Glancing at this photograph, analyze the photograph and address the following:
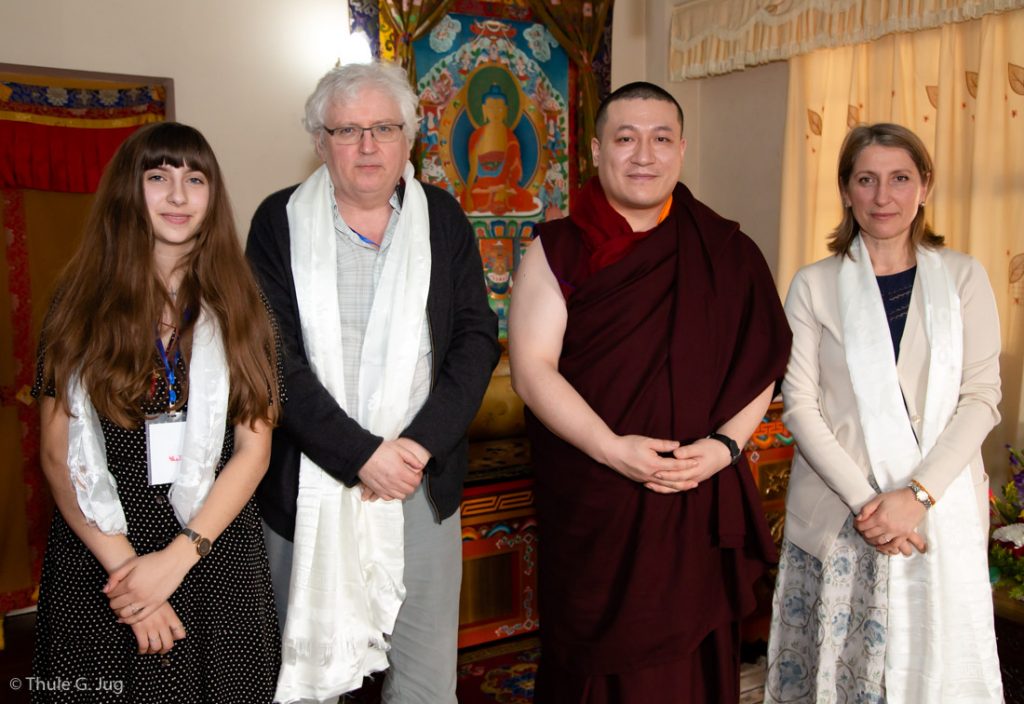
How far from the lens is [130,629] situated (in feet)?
4.93

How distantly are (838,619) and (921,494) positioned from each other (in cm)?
36

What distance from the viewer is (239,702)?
1582 mm

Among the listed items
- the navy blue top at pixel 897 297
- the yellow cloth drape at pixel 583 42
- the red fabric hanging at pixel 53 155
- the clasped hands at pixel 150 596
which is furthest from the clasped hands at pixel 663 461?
the yellow cloth drape at pixel 583 42

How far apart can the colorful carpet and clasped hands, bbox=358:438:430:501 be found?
3.53 ft

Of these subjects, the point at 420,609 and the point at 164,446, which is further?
the point at 420,609

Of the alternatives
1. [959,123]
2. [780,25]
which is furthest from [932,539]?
[780,25]

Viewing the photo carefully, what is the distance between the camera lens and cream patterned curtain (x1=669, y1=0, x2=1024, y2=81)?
11.5ft

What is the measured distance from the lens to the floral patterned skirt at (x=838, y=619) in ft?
6.60

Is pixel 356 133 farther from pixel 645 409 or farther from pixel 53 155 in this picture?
pixel 53 155

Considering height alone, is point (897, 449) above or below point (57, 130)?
below

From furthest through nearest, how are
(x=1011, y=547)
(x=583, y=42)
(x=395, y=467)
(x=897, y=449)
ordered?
(x=583, y=42) < (x=1011, y=547) < (x=897, y=449) < (x=395, y=467)

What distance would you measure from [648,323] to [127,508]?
1.08 m

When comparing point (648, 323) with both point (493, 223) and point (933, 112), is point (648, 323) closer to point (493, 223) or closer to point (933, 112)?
point (933, 112)

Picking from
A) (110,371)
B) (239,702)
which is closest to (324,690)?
(239,702)
